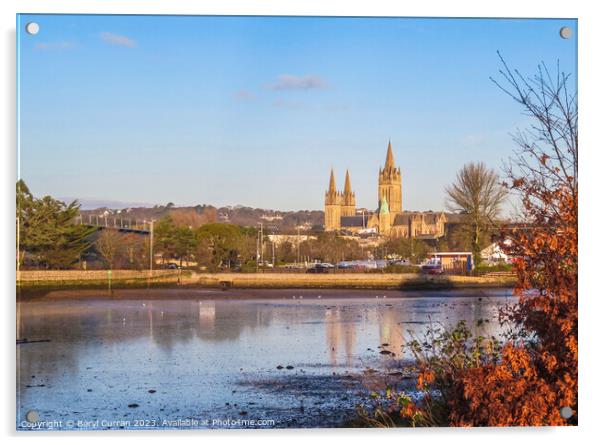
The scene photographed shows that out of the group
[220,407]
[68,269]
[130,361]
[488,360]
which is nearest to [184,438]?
[220,407]

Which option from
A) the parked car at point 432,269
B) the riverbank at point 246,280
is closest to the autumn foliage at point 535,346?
the riverbank at point 246,280

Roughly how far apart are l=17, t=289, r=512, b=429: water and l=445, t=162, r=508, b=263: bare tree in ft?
3.81

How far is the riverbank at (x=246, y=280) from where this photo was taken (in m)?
12.0

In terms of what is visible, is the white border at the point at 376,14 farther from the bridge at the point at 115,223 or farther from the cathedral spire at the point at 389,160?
the bridge at the point at 115,223

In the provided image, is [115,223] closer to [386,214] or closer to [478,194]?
[478,194]

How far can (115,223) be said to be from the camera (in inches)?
378

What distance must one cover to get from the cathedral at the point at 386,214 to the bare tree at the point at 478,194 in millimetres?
355

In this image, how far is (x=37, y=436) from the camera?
5.49 m

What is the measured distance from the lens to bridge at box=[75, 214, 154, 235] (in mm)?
8914

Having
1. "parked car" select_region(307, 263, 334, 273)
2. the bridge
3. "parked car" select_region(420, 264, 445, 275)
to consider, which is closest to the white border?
the bridge

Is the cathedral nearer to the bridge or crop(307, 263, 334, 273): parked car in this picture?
crop(307, 263, 334, 273): parked car

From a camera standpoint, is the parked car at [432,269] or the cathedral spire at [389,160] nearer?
the cathedral spire at [389,160]

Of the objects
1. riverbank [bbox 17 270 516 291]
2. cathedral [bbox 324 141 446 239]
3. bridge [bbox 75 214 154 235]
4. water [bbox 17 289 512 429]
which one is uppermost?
cathedral [bbox 324 141 446 239]

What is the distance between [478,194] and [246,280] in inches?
511
